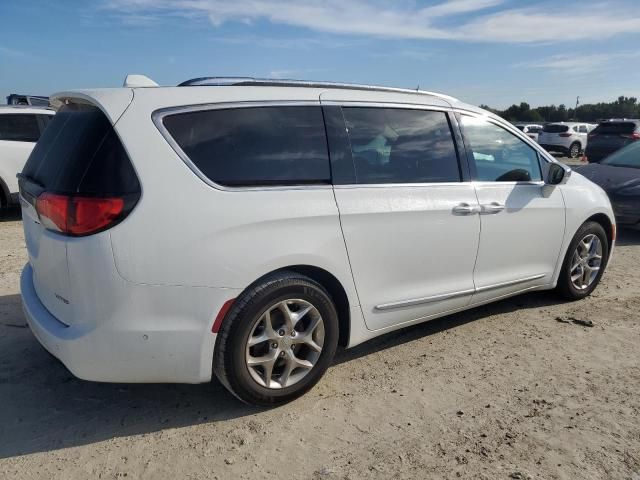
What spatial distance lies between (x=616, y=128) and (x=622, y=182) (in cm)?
1256

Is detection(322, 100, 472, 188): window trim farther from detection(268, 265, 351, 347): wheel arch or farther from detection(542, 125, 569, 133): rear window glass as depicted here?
detection(542, 125, 569, 133): rear window glass

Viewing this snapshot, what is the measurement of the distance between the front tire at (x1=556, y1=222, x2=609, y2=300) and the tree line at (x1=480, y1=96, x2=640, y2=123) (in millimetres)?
60004

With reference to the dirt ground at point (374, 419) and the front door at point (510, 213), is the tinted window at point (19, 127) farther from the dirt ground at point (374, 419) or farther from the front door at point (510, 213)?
the front door at point (510, 213)

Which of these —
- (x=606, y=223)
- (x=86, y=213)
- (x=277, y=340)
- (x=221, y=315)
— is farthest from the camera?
(x=606, y=223)

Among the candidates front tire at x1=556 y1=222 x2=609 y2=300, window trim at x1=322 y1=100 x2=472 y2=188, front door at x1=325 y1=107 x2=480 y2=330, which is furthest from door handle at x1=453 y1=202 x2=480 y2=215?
front tire at x1=556 y1=222 x2=609 y2=300

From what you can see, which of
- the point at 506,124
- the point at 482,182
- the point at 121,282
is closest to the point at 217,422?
the point at 121,282

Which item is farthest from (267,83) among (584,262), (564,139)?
(564,139)

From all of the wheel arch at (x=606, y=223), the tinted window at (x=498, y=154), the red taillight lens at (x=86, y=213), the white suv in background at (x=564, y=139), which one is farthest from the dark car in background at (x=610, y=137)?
the red taillight lens at (x=86, y=213)

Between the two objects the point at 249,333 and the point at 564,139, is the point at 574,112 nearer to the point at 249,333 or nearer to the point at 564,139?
the point at 564,139

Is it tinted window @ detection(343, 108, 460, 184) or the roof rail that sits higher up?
the roof rail

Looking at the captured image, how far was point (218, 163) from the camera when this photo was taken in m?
2.76

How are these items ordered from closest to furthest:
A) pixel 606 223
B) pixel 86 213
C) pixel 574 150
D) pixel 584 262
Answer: pixel 86 213
pixel 584 262
pixel 606 223
pixel 574 150

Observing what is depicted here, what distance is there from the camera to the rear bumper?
8.38 ft

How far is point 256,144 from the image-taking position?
2.91 m
